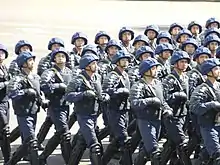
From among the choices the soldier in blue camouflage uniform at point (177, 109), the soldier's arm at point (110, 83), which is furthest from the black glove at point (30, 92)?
the soldier in blue camouflage uniform at point (177, 109)

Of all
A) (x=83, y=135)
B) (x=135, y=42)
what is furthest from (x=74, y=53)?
(x=83, y=135)

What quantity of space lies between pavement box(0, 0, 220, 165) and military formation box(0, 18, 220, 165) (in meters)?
11.4

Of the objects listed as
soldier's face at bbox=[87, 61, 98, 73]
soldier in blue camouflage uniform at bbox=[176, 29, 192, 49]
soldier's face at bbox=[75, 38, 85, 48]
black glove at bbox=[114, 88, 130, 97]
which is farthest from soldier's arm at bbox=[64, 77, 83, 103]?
soldier in blue camouflage uniform at bbox=[176, 29, 192, 49]

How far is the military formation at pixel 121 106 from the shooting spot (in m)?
10.8

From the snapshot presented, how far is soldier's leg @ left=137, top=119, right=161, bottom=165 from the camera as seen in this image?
35.0 feet

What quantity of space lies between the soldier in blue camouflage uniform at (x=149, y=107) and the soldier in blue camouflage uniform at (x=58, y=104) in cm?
150

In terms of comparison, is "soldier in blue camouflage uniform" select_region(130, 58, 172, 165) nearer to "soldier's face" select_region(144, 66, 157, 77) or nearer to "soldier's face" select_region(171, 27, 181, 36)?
"soldier's face" select_region(144, 66, 157, 77)

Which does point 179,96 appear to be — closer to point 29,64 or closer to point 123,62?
point 123,62

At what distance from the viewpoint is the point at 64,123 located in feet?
38.5

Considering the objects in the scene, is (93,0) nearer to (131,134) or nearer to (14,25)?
(14,25)

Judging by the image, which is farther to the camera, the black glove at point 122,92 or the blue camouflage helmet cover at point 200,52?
the blue camouflage helmet cover at point 200,52

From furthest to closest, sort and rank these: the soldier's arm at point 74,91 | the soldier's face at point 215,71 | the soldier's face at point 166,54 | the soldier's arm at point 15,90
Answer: the soldier's face at point 166,54
the soldier's arm at point 15,90
the soldier's arm at point 74,91
the soldier's face at point 215,71

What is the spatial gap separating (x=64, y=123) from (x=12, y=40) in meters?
15.2

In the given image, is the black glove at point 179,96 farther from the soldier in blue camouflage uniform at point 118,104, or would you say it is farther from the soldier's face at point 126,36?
the soldier's face at point 126,36
